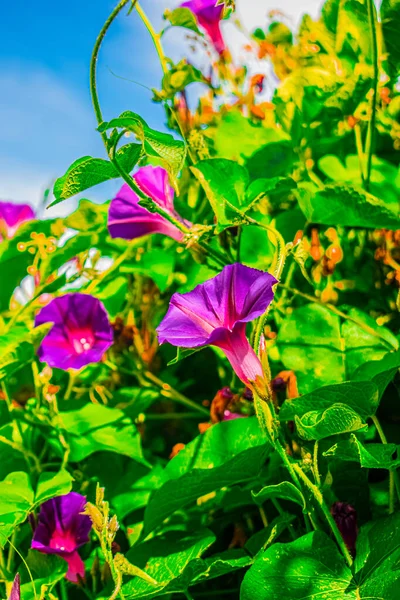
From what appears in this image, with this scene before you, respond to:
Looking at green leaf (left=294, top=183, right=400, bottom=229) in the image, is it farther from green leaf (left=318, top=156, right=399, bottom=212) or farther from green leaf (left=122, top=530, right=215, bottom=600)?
green leaf (left=122, top=530, right=215, bottom=600)

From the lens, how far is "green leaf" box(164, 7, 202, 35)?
36.8 inches

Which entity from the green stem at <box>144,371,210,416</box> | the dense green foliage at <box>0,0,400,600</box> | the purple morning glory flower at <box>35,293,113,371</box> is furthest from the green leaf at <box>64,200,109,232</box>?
the green stem at <box>144,371,210,416</box>

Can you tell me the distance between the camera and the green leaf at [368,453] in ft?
1.89

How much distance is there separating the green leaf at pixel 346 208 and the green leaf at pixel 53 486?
1.35 ft

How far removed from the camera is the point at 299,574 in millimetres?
611

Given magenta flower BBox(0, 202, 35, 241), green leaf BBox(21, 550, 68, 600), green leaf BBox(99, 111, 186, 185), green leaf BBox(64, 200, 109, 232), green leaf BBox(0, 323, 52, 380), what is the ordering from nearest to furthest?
1. green leaf BBox(99, 111, 186, 185)
2. green leaf BBox(21, 550, 68, 600)
3. green leaf BBox(0, 323, 52, 380)
4. green leaf BBox(64, 200, 109, 232)
5. magenta flower BBox(0, 202, 35, 241)

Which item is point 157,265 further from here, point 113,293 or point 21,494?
point 21,494

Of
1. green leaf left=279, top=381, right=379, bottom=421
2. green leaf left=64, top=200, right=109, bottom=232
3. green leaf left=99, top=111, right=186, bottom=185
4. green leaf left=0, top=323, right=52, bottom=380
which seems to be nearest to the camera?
green leaf left=99, top=111, right=186, bottom=185

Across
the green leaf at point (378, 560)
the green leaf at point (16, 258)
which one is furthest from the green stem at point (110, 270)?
the green leaf at point (378, 560)

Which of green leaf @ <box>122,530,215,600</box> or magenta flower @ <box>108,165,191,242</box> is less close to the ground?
magenta flower @ <box>108,165,191,242</box>

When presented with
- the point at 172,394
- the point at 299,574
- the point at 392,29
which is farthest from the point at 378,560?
the point at 392,29

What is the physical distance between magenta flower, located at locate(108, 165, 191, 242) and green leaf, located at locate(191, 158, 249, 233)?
0.09m

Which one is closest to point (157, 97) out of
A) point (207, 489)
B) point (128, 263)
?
point (128, 263)

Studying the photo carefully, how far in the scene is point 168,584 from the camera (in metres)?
0.68
